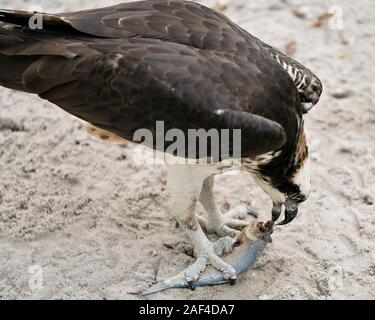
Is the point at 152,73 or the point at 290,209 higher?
the point at 152,73

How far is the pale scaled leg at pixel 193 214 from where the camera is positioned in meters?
4.49

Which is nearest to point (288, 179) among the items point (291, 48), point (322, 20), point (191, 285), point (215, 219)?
point (215, 219)

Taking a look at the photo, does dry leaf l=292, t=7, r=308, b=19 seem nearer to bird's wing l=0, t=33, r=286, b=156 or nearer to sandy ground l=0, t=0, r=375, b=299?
sandy ground l=0, t=0, r=375, b=299

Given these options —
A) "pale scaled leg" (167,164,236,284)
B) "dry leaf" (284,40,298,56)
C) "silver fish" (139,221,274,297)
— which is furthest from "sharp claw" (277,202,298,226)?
"dry leaf" (284,40,298,56)

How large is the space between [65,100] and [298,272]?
1.90m

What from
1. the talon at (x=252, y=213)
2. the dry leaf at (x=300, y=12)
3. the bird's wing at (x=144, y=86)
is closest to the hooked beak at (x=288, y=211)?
the talon at (x=252, y=213)

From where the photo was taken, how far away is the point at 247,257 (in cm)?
469

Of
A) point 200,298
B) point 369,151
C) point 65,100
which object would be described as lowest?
point 200,298

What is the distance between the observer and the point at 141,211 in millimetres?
5211

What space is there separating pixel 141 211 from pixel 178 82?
1454mm

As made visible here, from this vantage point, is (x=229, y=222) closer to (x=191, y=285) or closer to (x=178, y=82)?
(x=191, y=285)

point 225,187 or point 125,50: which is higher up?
point 125,50

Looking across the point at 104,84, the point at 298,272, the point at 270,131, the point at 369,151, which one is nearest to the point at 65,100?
the point at 104,84

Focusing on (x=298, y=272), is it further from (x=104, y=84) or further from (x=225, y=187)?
(x=104, y=84)
